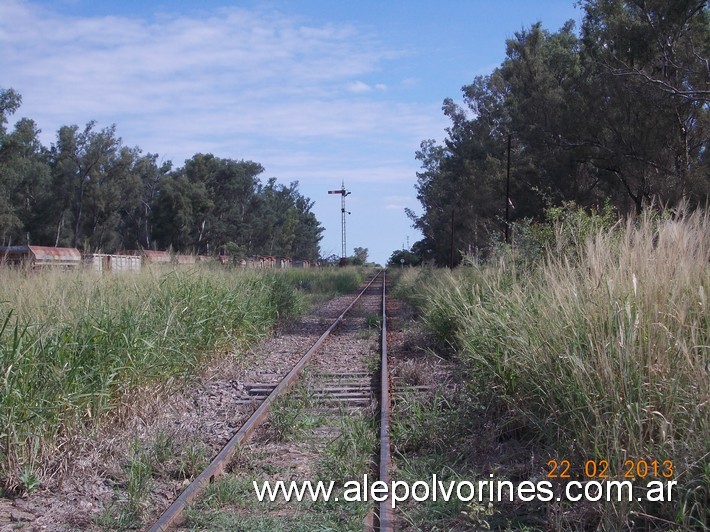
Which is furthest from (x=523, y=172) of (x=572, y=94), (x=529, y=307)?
(x=529, y=307)

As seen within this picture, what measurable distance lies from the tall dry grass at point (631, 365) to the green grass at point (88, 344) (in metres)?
3.87

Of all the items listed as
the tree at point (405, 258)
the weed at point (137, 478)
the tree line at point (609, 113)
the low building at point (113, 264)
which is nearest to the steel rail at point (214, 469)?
the weed at point (137, 478)

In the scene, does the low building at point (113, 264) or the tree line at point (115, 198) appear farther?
the tree line at point (115, 198)

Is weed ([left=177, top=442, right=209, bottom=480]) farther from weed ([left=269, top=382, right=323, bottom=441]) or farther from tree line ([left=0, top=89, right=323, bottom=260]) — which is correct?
tree line ([left=0, top=89, right=323, bottom=260])

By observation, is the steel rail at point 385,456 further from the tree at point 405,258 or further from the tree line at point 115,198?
the tree at point 405,258

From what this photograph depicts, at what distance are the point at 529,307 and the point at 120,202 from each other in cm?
5730

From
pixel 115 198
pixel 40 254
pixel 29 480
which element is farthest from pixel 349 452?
pixel 115 198

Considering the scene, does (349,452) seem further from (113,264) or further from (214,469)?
(113,264)

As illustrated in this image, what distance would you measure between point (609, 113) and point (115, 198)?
4346cm

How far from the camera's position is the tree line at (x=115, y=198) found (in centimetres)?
5694

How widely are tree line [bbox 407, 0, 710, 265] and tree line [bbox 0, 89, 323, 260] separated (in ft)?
69.5

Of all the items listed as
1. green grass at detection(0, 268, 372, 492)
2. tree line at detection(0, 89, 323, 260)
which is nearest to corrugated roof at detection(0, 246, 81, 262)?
green grass at detection(0, 268, 372, 492)

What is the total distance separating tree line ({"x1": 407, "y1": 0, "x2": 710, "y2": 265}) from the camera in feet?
77.3

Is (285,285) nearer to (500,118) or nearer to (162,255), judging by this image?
(162,255)
